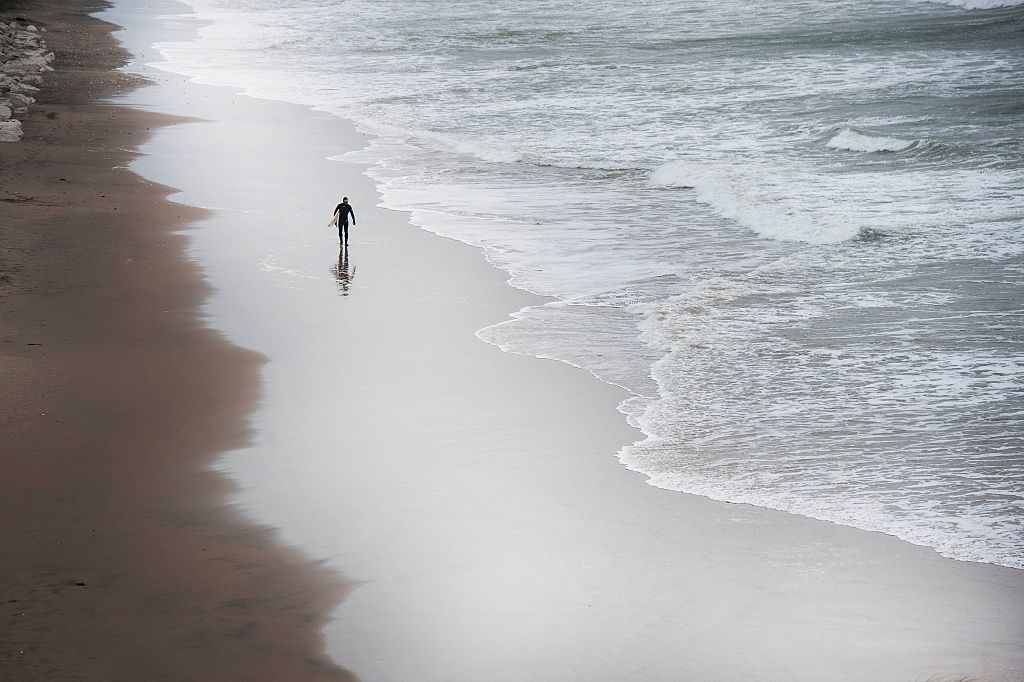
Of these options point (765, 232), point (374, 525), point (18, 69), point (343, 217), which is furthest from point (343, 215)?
point (18, 69)

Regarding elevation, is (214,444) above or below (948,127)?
below

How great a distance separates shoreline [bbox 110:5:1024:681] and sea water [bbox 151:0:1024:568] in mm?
469

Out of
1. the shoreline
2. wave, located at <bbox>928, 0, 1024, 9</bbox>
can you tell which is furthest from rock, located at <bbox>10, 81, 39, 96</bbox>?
wave, located at <bbox>928, 0, 1024, 9</bbox>

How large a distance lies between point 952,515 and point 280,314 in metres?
7.89

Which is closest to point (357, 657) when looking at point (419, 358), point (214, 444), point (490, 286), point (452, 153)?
point (214, 444)

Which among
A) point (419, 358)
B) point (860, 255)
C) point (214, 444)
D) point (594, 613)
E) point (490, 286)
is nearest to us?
point (594, 613)

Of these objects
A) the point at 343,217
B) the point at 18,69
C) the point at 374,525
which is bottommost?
the point at 374,525

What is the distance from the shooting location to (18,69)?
115 feet

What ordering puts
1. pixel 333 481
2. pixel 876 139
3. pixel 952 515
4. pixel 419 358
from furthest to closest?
1. pixel 876 139
2. pixel 419 358
3. pixel 333 481
4. pixel 952 515

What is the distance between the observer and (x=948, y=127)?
26.4 meters

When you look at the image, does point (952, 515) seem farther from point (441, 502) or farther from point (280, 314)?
point (280, 314)

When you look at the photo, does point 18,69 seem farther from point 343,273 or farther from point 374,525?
point 374,525

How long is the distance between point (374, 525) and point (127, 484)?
1964mm

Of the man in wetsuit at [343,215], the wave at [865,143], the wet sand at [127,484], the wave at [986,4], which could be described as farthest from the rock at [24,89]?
the wave at [986,4]
